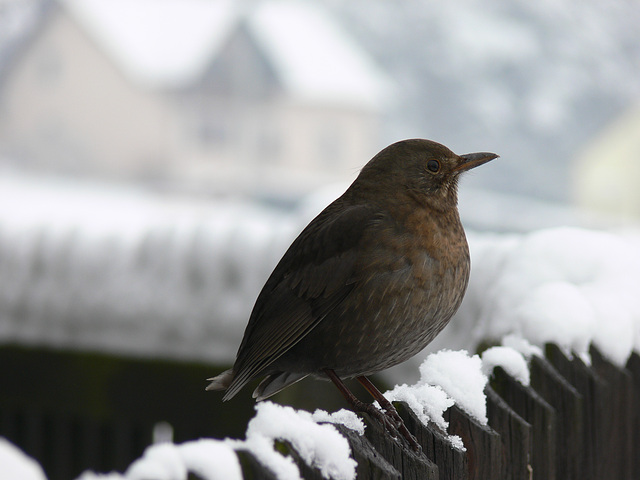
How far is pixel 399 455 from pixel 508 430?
1.24 ft

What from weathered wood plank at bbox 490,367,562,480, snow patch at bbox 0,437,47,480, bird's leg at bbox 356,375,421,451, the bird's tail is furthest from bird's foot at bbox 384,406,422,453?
snow patch at bbox 0,437,47,480

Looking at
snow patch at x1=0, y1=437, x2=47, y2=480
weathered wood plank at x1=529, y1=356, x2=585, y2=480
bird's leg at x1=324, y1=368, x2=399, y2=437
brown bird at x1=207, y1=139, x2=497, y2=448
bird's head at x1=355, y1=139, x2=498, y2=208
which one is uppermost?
bird's head at x1=355, y1=139, x2=498, y2=208

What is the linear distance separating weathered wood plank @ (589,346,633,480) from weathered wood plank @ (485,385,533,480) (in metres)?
0.46

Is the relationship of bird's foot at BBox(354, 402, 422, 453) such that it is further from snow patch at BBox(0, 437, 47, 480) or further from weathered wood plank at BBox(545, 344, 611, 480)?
snow patch at BBox(0, 437, 47, 480)

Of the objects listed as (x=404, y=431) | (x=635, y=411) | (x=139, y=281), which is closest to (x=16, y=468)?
(x=404, y=431)

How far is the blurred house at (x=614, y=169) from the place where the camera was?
2677 centimetres

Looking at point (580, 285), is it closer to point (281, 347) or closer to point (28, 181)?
point (281, 347)

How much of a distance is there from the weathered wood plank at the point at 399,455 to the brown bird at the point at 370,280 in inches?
17.5

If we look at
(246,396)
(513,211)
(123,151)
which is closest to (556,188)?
(513,211)

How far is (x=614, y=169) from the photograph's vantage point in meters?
28.4

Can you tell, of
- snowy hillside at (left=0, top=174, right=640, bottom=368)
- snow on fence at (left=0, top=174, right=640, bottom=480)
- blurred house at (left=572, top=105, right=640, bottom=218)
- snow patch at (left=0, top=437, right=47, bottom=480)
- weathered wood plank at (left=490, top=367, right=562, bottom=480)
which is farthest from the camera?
blurred house at (left=572, top=105, right=640, bottom=218)

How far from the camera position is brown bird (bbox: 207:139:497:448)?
6.50 ft

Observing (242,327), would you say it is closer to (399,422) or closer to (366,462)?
(399,422)

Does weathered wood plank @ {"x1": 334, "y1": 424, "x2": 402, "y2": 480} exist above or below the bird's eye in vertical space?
below
